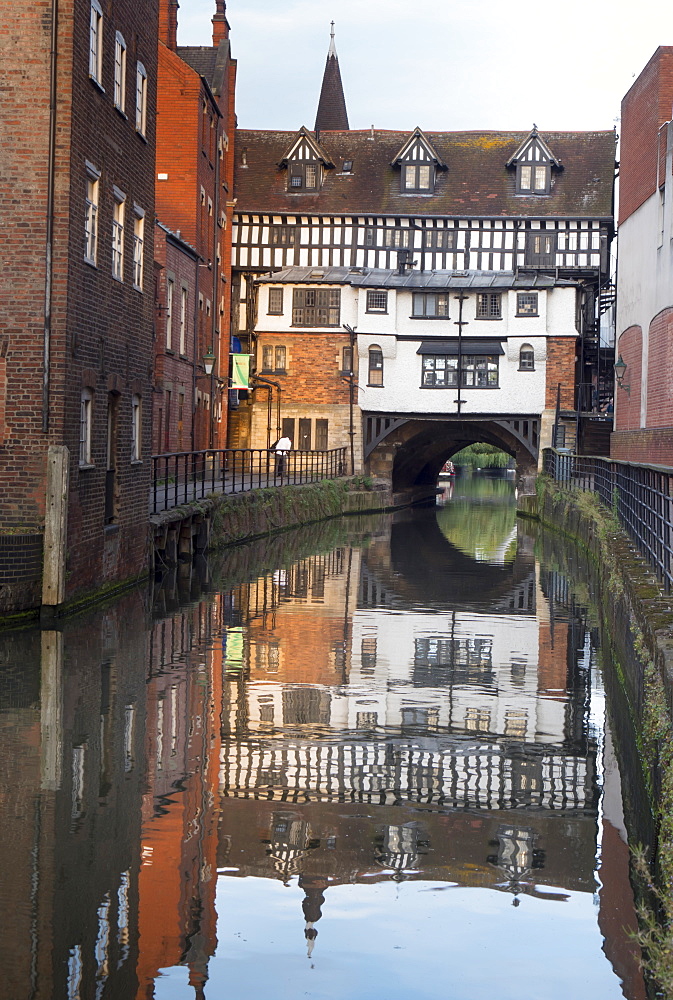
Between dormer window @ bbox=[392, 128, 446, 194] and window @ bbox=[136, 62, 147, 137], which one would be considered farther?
dormer window @ bbox=[392, 128, 446, 194]

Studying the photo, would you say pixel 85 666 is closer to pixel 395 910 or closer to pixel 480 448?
pixel 395 910

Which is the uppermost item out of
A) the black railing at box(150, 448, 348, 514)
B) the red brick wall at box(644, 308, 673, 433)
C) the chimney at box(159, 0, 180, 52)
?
the chimney at box(159, 0, 180, 52)

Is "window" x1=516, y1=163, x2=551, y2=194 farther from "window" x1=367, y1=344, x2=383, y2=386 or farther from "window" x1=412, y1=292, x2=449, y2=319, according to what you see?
"window" x1=367, y1=344, x2=383, y2=386

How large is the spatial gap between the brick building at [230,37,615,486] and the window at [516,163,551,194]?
0.17ft

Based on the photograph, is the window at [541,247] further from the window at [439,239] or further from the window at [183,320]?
the window at [183,320]

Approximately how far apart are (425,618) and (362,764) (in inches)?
312

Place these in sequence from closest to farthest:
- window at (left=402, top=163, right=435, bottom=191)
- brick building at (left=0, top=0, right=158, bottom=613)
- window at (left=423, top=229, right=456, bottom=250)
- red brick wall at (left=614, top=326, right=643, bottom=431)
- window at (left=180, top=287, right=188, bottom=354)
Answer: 1. brick building at (left=0, top=0, right=158, bottom=613)
2. red brick wall at (left=614, top=326, right=643, bottom=431)
3. window at (left=180, top=287, right=188, bottom=354)
4. window at (left=423, top=229, right=456, bottom=250)
5. window at (left=402, top=163, right=435, bottom=191)

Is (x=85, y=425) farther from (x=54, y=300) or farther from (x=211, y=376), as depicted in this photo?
(x=211, y=376)

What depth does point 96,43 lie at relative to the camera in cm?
1580

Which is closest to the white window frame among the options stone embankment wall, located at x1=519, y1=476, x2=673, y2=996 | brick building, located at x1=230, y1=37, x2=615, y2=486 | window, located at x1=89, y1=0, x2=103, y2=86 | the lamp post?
the lamp post

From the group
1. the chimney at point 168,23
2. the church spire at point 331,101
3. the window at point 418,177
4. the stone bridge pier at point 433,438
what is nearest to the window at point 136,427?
the chimney at point 168,23

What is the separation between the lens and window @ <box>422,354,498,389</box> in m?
45.3

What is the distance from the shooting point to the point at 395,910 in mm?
5812

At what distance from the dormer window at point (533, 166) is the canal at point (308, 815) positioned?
113 feet
